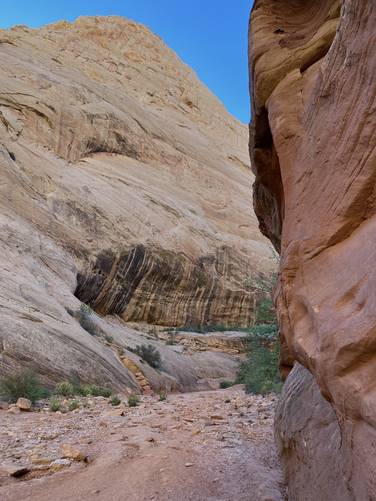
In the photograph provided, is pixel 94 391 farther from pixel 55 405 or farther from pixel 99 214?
pixel 99 214

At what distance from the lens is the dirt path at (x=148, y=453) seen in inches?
173

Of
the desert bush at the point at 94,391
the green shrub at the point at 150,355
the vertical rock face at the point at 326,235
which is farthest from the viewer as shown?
the green shrub at the point at 150,355

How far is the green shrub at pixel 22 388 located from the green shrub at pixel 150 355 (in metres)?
6.46

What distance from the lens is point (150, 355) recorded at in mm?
16562

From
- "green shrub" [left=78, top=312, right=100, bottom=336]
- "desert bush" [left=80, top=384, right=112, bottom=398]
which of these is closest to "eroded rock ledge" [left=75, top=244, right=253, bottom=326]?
"green shrub" [left=78, top=312, right=100, bottom=336]

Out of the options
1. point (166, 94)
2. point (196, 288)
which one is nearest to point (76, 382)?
point (196, 288)

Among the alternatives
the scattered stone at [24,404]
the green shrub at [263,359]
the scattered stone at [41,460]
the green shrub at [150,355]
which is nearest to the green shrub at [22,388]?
the scattered stone at [24,404]

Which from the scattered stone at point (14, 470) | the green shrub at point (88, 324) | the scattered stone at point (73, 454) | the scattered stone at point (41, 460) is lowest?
the scattered stone at point (14, 470)

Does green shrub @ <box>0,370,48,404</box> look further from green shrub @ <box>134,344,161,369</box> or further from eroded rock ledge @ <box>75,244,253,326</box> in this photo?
eroded rock ledge @ <box>75,244,253,326</box>

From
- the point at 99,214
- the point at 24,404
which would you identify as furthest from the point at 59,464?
the point at 99,214

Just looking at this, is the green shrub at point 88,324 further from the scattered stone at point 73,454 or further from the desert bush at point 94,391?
the scattered stone at point 73,454

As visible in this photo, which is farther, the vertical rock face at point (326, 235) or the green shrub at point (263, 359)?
the green shrub at point (263, 359)

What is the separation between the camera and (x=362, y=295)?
2521mm

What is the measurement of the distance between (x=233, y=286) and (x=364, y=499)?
2757cm
